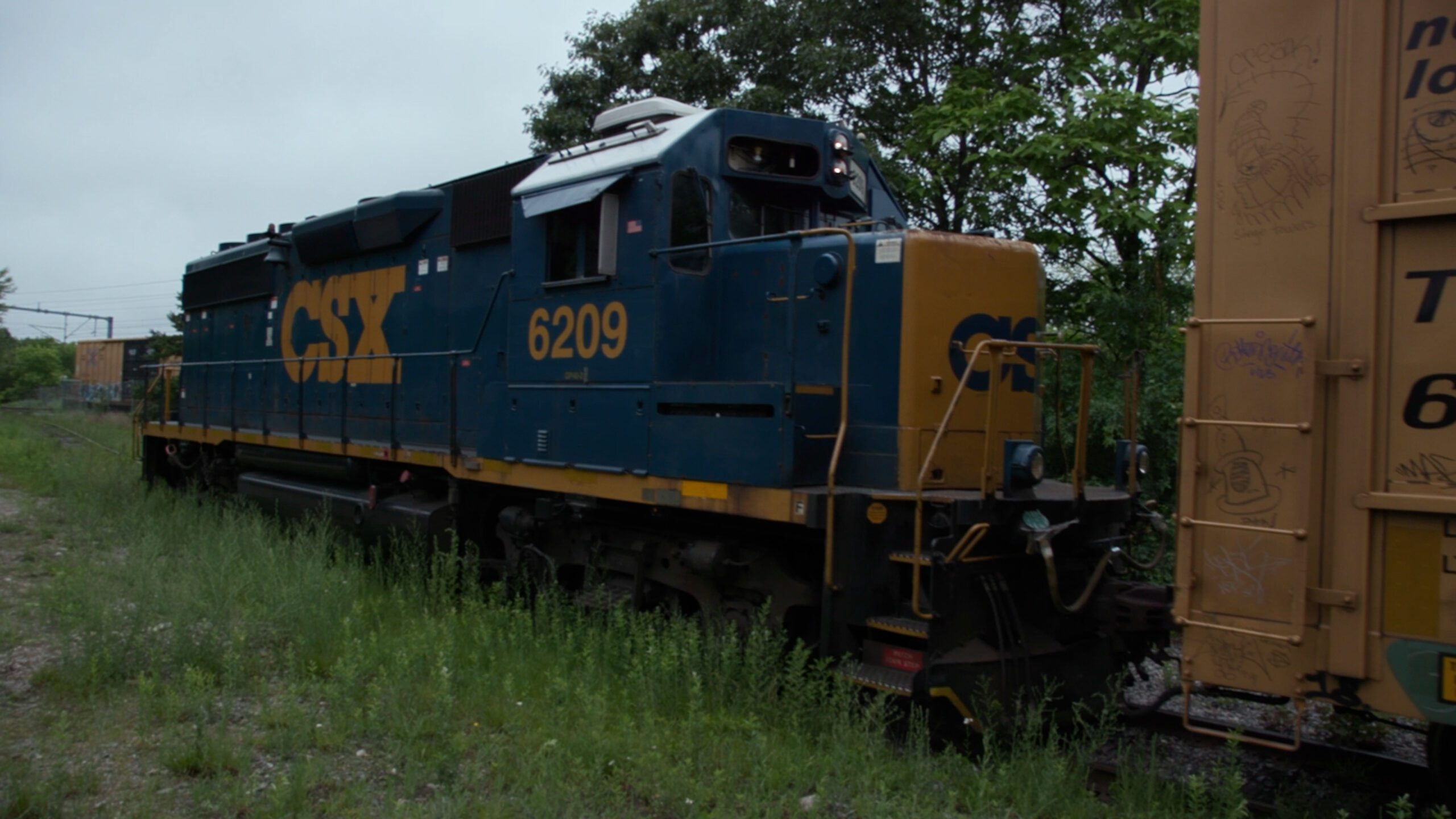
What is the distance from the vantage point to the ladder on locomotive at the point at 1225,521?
3279 millimetres

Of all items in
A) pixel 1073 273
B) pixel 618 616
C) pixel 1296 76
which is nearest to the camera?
pixel 1296 76

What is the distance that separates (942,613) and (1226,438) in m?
1.63

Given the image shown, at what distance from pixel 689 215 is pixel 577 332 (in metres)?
1.10

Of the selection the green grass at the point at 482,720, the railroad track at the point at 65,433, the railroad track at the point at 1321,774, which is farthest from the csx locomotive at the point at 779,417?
the railroad track at the point at 65,433

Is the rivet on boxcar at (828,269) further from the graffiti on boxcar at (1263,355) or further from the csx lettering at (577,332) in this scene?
the graffiti on boxcar at (1263,355)

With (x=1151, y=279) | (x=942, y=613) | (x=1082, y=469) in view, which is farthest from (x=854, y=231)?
(x=1151, y=279)

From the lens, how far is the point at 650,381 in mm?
5723

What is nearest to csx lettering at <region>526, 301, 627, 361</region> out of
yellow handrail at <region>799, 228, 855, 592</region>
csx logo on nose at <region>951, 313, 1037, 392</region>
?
yellow handrail at <region>799, 228, 855, 592</region>

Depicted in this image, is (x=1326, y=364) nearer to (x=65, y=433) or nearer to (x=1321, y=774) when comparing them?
(x=1321, y=774)

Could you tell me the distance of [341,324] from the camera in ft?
33.7

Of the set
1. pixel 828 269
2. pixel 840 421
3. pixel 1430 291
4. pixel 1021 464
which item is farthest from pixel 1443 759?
pixel 828 269

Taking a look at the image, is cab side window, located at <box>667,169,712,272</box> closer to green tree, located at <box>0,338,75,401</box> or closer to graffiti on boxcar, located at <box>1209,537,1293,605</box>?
graffiti on boxcar, located at <box>1209,537,1293,605</box>

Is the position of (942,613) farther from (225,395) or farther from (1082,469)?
(225,395)

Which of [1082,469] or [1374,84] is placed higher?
[1374,84]
